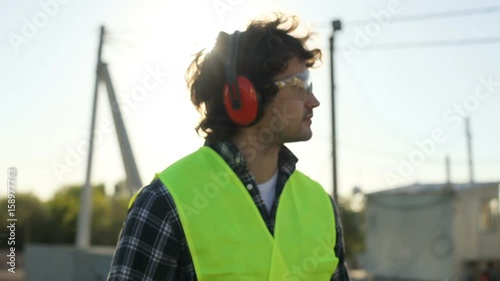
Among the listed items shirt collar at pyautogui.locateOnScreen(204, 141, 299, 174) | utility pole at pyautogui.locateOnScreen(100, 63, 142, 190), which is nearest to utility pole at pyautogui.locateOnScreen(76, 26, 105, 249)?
utility pole at pyautogui.locateOnScreen(100, 63, 142, 190)

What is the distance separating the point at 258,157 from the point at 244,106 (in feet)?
0.58

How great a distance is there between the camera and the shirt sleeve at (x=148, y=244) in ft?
6.63

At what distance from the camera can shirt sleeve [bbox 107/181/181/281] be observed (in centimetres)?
202

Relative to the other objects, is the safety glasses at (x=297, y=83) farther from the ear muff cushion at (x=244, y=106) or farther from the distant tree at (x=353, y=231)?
the distant tree at (x=353, y=231)

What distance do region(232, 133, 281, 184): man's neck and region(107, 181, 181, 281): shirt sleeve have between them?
0.36 m

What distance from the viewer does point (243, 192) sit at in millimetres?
2219

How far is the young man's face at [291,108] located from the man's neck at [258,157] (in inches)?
1.8

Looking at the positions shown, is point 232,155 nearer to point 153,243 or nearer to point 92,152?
point 153,243

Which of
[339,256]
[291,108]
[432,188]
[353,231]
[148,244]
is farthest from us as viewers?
[353,231]

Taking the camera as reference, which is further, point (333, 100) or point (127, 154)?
point (127, 154)

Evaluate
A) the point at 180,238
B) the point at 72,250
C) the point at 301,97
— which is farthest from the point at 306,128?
the point at 72,250

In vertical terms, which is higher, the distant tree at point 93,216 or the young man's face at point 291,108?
the young man's face at point 291,108

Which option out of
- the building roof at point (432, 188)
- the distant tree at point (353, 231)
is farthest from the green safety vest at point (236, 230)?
the distant tree at point (353, 231)

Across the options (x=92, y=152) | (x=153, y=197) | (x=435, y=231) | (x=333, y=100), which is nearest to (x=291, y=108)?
(x=153, y=197)
